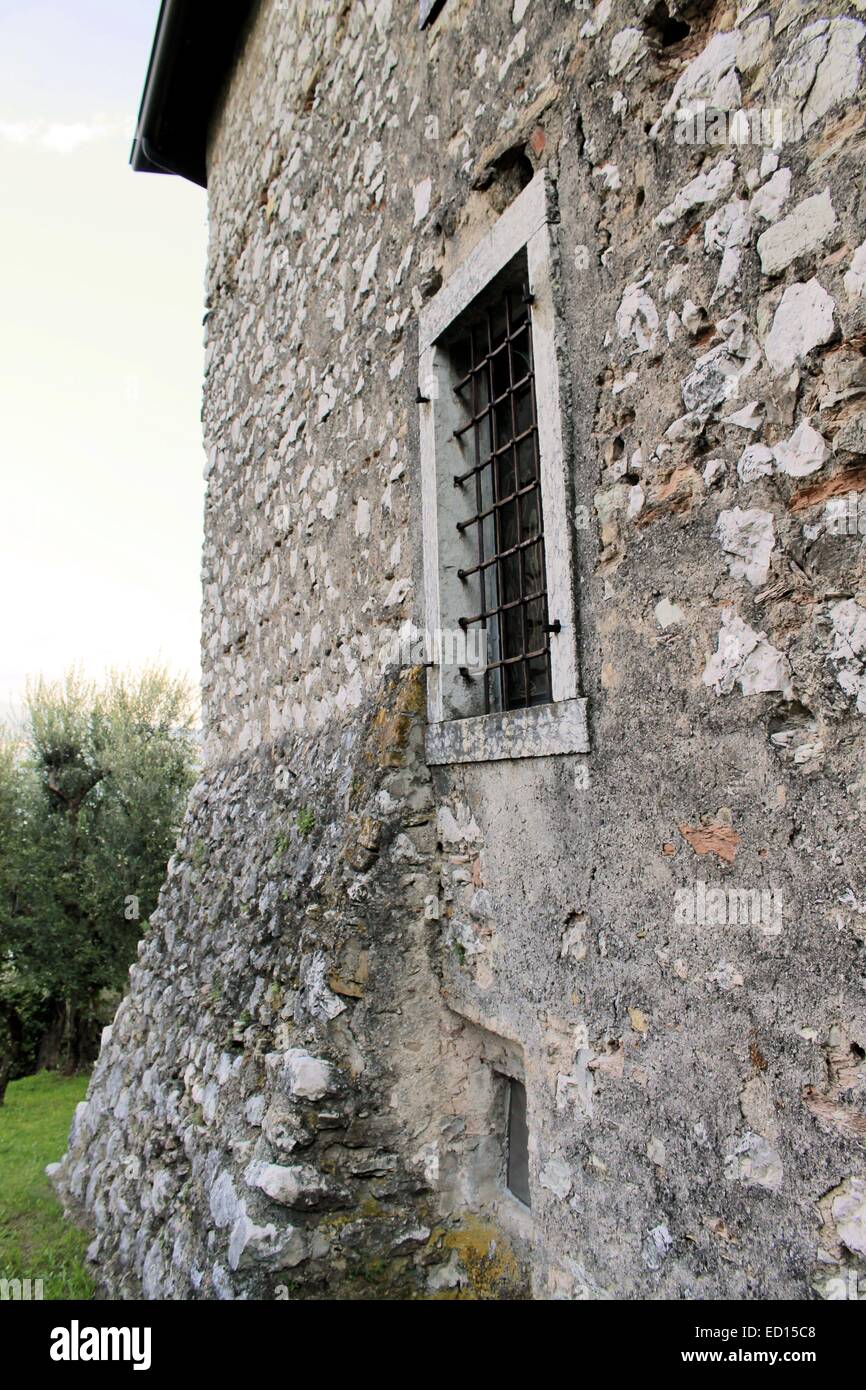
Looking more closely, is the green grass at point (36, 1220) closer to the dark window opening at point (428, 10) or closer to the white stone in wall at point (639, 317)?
the white stone in wall at point (639, 317)

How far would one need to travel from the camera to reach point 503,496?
3137 millimetres

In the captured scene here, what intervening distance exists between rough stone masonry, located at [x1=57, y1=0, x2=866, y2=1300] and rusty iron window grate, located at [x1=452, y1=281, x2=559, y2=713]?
271 millimetres

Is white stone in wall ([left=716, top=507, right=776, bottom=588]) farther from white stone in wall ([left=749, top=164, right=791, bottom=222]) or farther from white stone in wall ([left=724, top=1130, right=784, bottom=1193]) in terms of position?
white stone in wall ([left=724, top=1130, right=784, bottom=1193])

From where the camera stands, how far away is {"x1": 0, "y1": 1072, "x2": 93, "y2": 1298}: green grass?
4324mm

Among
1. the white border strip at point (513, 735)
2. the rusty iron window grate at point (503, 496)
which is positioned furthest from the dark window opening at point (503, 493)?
the white border strip at point (513, 735)

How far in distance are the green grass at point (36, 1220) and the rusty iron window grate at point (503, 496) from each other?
144 inches

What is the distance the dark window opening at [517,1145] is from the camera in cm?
296

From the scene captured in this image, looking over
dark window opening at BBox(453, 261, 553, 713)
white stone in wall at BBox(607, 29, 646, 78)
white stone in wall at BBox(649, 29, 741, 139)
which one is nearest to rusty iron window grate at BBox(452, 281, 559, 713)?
dark window opening at BBox(453, 261, 553, 713)

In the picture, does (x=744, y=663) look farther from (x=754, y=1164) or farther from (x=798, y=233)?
(x=754, y=1164)

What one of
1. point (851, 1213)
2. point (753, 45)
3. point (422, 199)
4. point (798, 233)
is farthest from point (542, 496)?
point (851, 1213)

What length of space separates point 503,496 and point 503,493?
1 centimetres

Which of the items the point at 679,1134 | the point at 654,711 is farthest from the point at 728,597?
the point at 679,1134
